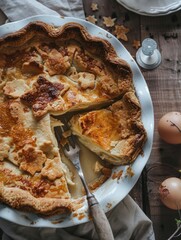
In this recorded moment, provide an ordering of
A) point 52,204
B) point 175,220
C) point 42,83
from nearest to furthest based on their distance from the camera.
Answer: point 52,204
point 42,83
point 175,220

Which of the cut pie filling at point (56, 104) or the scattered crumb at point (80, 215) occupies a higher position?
the cut pie filling at point (56, 104)

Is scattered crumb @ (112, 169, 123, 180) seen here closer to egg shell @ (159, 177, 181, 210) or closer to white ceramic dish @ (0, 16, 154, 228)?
white ceramic dish @ (0, 16, 154, 228)

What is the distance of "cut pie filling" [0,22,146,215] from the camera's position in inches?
129

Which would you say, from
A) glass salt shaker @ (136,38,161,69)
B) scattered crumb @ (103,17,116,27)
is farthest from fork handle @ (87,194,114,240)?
scattered crumb @ (103,17,116,27)

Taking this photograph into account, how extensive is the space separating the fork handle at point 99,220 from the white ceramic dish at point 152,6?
146cm

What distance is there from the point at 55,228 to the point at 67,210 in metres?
0.29

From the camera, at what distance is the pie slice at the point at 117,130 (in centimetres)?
330

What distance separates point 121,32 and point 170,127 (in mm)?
819

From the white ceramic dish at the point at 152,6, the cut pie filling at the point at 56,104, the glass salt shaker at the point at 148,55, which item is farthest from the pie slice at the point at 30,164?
the white ceramic dish at the point at 152,6

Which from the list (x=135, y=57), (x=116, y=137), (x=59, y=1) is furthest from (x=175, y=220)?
(x=59, y=1)

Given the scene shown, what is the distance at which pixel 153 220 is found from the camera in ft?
11.8

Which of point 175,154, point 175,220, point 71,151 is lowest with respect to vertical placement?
point 175,220

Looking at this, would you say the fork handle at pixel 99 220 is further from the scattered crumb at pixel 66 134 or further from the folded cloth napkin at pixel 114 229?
the scattered crumb at pixel 66 134

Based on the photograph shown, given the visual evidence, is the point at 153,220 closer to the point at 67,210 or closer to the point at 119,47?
the point at 67,210
